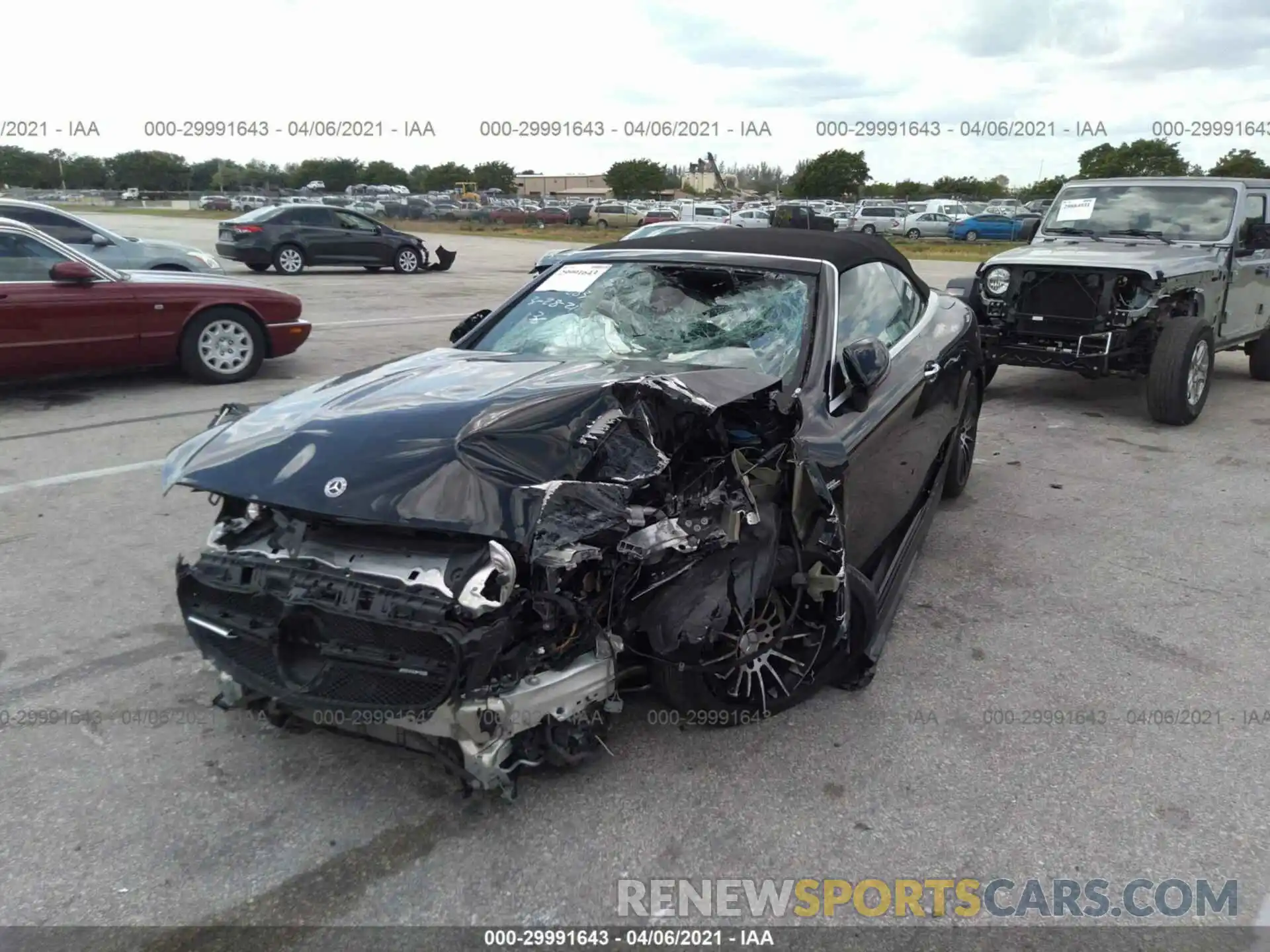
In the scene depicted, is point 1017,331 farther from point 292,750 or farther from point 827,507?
point 292,750

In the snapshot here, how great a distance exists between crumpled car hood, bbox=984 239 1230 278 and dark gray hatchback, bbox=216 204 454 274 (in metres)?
14.9

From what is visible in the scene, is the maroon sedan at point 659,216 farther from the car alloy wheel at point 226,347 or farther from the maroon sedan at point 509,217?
the car alloy wheel at point 226,347

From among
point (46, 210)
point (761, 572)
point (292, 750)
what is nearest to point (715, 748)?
point (761, 572)

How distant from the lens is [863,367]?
3.59 metres

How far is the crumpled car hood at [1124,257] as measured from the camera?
741 centimetres

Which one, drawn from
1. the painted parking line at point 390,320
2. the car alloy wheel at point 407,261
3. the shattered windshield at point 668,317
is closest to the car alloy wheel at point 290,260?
the car alloy wheel at point 407,261

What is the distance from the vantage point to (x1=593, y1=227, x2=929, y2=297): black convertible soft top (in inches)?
171

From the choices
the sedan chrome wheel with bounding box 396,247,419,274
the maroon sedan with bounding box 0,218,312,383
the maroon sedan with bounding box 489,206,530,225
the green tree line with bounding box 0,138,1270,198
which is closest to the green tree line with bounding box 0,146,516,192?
the green tree line with bounding box 0,138,1270,198

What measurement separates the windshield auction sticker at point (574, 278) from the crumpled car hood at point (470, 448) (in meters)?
1.07

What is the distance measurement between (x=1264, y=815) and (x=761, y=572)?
1669 mm

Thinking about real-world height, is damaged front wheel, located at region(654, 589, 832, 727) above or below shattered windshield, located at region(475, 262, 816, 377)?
below

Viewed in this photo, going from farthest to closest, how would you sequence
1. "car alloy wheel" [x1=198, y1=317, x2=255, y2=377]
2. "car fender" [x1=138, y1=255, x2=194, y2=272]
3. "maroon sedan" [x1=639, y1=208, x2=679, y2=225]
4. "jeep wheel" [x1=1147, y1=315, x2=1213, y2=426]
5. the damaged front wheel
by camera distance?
1. "maroon sedan" [x1=639, y1=208, x2=679, y2=225]
2. "car fender" [x1=138, y1=255, x2=194, y2=272]
3. "car alloy wheel" [x1=198, y1=317, x2=255, y2=377]
4. "jeep wheel" [x1=1147, y1=315, x2=1213, y2=426]
5. the damaged front wheel

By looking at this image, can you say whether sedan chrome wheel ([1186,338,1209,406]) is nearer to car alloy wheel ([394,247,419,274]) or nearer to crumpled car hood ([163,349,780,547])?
crumpled car hood ([163,349,780,547])

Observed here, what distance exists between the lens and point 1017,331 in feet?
25.9
